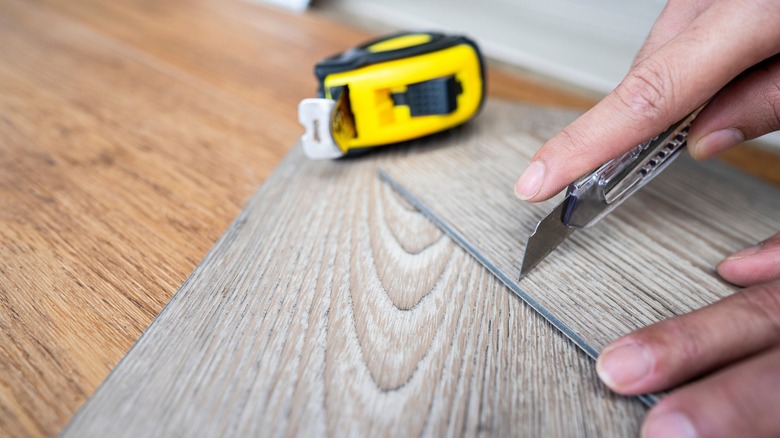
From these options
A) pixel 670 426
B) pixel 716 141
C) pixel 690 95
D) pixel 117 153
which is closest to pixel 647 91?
pixel 690 95

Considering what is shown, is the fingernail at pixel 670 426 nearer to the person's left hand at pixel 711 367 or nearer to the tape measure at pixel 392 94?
the person's left hand at pixel 711 367

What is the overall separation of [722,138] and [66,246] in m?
0.71

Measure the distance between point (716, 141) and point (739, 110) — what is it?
4cm

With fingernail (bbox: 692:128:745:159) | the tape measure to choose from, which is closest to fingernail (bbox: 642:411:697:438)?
fingernail (bbox: 692:128:745:159)

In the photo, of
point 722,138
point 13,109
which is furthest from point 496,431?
point 13,109

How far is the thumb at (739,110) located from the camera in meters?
0.51

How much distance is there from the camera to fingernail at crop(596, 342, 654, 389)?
0.36m

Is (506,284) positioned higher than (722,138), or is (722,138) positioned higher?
(722,138)

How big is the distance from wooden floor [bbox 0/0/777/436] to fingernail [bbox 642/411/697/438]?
41 centimetres

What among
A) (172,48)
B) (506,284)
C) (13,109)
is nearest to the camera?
(506,284)

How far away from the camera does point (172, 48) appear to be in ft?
3.21

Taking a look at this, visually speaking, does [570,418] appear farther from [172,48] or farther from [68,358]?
[172,48]

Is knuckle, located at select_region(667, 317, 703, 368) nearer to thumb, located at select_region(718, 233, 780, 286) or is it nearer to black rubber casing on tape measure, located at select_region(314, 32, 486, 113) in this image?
thumb, located at select_region(718, 233, 780, 286)

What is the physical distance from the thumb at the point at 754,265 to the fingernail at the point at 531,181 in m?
0.22
